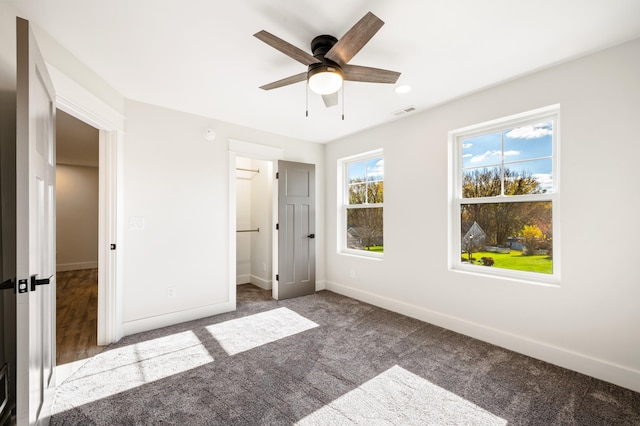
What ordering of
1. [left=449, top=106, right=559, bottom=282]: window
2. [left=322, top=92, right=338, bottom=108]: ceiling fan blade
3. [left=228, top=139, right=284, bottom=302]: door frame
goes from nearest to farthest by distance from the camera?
[left=322, top=92, right=338, bottom=108]: ceiling fan blade, [left=449, top=106, right=559, bottom=282]: window, [left=228, top=139, right=284, bottom=302]: door frame

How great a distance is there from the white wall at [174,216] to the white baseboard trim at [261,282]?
112cm

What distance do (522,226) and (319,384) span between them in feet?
7.89

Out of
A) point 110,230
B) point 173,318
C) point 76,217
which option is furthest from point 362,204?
point 76,217

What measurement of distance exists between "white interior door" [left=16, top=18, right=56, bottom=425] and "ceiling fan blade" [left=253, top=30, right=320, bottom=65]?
1.09 metres

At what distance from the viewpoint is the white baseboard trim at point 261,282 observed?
4755 millimetres

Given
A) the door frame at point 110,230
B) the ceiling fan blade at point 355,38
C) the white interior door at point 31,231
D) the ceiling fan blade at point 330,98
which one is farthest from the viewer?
the door frame at point 110,230

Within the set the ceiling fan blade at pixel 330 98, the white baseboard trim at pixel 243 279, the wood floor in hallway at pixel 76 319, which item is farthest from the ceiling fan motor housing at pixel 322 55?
the white baseboard trim at pixel 243 279

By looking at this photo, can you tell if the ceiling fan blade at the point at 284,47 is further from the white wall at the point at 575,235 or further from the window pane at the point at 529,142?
the window pane at the point at 529,142

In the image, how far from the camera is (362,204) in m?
4.29

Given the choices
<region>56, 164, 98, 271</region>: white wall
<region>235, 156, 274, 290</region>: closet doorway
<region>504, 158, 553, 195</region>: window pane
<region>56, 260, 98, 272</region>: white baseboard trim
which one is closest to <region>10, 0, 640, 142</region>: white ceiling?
<region>504, 158, 553, 195</region>: window pane

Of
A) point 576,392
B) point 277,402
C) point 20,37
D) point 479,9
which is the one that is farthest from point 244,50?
point 576,392

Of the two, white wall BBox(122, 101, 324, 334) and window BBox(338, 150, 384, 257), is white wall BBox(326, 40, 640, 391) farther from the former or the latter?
white wall BBox(122, 101, 324, 334)

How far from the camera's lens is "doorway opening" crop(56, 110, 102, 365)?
3002 mm

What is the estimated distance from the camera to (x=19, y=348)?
123 centimetres
